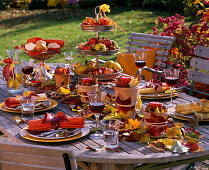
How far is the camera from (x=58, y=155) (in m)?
1.46

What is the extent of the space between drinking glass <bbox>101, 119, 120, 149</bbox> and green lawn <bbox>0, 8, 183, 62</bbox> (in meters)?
5.33

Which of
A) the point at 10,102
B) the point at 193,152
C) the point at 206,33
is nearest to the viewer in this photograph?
the point at 193,152

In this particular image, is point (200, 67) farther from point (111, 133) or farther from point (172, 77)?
point (111, 133)

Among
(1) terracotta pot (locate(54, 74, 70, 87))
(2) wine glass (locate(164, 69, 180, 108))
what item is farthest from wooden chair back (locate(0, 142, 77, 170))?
(1) terracotta pot (locate(54, 74, 70, 87))

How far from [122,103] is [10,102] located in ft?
2.72

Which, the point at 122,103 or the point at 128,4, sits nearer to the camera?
the point at 122,103

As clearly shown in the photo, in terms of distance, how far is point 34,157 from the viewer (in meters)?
1.51

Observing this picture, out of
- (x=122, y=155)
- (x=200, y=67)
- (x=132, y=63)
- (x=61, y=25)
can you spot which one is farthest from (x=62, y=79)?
(x=61, y=25)

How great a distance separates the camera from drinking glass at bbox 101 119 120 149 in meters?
1.90

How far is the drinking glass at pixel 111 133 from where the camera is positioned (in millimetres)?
1898

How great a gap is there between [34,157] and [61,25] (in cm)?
961

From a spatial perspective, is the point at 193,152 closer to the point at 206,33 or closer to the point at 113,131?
the point at 113,131

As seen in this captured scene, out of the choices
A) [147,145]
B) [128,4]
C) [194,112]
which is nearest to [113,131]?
[147,145]

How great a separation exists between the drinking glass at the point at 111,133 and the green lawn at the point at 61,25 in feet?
17.5
